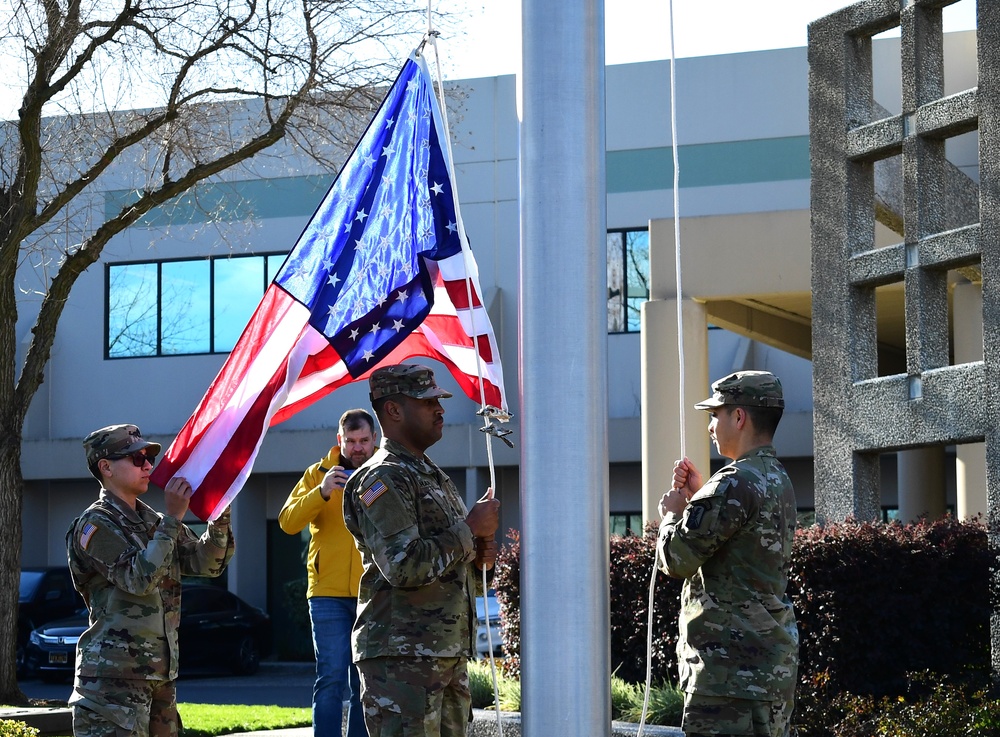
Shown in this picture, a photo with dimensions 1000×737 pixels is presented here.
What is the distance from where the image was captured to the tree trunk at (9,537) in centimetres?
1292

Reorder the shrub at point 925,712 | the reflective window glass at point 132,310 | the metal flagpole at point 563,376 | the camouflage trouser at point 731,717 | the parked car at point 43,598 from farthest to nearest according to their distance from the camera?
the reflective window glass at point 132,310 < the parked car at point 43,598 < the shrub at point 925,712 < the camouflage trouser at point 731,717 < the metal flagpole at point 563,376

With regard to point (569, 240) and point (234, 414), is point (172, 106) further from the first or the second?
point (569, 240)

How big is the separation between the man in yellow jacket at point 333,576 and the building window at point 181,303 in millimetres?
19522

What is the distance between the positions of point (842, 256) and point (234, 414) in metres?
7.29

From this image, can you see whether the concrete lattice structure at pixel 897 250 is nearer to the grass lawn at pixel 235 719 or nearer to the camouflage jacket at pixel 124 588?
the grass lawn at pixel 235 719

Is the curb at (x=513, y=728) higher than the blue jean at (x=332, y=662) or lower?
lower

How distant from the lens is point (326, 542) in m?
7.38

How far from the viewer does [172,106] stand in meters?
12.8

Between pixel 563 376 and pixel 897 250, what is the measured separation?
25.9 feet

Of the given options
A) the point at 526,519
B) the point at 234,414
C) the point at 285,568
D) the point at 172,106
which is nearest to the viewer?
the point at 526,519

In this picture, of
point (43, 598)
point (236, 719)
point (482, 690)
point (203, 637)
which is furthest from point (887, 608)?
point (43, 598)

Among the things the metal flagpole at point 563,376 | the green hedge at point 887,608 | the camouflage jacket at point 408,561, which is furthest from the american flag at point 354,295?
the green hedge at point 887,608

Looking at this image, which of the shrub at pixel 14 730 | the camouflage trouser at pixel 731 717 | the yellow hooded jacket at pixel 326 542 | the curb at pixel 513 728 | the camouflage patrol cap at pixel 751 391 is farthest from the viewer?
the shrub at pixel 14 730

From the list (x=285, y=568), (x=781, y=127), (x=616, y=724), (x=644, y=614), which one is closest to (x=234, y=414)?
(x=616, y=724)
